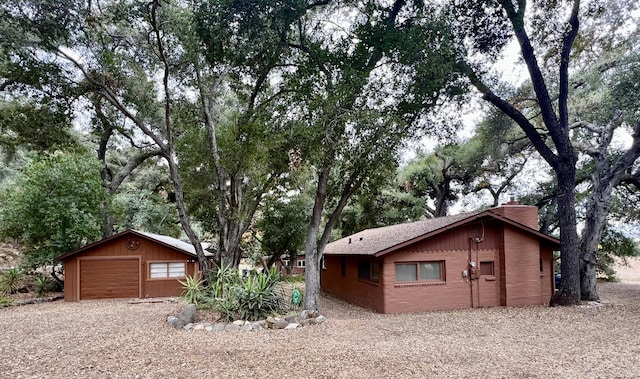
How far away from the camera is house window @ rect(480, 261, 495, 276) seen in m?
12.5

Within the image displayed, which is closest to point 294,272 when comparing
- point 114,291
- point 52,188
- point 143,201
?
point 143,201

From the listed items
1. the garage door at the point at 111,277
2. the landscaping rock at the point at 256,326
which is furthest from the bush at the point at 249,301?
the garage door at the point at 111,277

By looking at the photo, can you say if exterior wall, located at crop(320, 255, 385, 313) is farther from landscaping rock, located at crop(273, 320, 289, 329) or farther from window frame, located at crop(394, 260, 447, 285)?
landscaping rock, located at crop(273, 320, 289, 329)

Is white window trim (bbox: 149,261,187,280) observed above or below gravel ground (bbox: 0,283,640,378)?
above

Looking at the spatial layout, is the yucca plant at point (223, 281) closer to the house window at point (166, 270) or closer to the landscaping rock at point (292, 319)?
the landscaping rock at point (292, 319)

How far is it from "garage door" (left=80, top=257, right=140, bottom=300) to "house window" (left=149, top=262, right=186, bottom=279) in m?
0.55

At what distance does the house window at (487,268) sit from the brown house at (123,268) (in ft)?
36.0

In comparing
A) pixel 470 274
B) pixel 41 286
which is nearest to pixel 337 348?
pixel 470 274

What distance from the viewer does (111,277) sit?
1470 centimetres

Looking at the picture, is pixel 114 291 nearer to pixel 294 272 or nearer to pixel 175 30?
pixel 175 30

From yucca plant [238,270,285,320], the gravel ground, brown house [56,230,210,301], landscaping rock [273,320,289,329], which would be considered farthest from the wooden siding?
brown house [56,230,210,301]

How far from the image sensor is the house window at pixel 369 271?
40.7 ft

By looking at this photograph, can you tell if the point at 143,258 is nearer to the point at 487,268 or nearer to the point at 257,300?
the point at 257,300

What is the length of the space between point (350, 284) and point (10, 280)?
45.7ft
